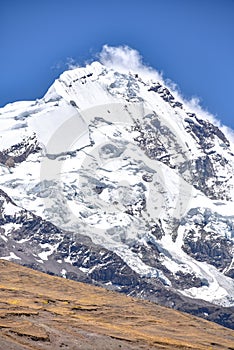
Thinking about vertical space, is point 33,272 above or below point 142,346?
above

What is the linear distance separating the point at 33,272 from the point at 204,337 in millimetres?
58894

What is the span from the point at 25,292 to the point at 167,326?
27.3 meters

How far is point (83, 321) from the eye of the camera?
325 feet

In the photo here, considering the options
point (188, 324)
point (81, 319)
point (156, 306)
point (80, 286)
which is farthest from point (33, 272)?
point (81, 319)

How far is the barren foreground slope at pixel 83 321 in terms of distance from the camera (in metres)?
81.5

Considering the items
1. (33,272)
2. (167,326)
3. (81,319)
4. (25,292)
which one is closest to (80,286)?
(33,272)

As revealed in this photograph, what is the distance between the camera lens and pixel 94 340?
8481 centimetres

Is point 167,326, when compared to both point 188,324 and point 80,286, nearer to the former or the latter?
point 188,324

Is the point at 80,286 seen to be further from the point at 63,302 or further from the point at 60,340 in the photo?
the point at 60,340

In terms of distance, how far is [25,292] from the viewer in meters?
121

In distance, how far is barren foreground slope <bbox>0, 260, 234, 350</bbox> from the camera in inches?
3209

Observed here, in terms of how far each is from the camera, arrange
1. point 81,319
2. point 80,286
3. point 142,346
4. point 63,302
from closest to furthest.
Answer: point 142,346 < point 81,319 < point 63,302 < point 80,286

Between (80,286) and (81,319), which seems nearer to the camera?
(81,319)

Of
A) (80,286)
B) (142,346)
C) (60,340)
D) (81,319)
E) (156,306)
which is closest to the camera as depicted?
(60,340)
